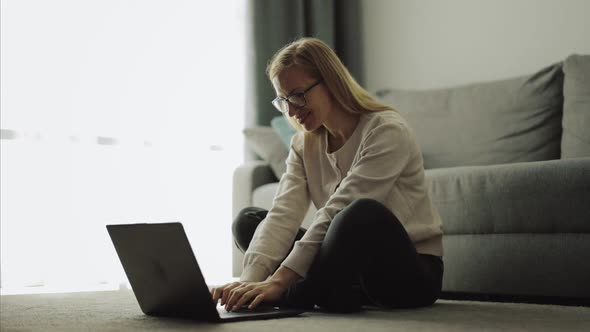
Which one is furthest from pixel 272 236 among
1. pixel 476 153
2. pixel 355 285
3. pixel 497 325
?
pixel 476 153

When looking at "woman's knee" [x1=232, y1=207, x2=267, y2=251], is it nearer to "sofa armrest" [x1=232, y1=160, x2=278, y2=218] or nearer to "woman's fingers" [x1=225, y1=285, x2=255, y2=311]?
"woman's fingers" [x1=225, y1=285, x2=255, y2=311]

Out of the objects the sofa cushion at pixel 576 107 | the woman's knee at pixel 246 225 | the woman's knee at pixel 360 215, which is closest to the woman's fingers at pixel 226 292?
the woman's knee at pixel 360 215

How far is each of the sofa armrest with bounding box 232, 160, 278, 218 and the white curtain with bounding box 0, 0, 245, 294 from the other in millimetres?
337

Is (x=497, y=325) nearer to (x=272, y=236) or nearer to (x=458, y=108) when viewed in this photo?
(x=272, y=236)

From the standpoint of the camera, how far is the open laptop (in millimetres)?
1353

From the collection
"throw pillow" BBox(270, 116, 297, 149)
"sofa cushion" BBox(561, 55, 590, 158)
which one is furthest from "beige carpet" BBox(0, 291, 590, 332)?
"throw pillow" BBox(270, 116, 297, 149)

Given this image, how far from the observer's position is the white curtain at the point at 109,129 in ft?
9.89

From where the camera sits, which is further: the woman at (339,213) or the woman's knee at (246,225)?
the woman's knee at (246,225)

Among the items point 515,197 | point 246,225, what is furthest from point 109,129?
point 515,197

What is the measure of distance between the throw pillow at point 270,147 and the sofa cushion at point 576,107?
102 cm

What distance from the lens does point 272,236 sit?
1.73m

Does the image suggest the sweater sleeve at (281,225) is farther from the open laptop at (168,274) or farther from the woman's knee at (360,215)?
the woman's knee at (360,215)

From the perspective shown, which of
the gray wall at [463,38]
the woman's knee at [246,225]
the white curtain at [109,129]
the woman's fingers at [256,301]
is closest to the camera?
the woman's fingers at [256,301]

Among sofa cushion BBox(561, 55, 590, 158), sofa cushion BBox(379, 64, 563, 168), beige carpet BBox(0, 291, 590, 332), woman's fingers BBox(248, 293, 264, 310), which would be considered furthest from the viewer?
sofa cushion BBox(379, 64, 563, 168)
